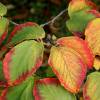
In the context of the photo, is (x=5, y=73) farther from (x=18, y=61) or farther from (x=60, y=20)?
(x=60, y=20)

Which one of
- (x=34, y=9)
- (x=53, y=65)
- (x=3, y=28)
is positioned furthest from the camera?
(x=34, y=9)

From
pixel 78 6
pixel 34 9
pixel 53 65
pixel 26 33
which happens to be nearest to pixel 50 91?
pixel 53 65

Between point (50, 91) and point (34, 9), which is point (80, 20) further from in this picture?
point (34, 9)

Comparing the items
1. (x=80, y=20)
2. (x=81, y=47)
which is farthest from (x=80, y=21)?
(x=81, y=47)

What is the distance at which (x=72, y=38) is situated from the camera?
93 cm

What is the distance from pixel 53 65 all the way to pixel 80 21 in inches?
7.6

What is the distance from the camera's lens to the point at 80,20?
39.8 inches

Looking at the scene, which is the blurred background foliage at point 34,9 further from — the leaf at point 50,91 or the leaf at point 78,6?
the leaf at point 50,91

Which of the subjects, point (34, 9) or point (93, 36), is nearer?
point (93, 36)

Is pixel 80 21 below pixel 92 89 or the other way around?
the other way around

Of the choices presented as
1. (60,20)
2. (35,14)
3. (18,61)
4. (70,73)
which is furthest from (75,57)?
(35,14)

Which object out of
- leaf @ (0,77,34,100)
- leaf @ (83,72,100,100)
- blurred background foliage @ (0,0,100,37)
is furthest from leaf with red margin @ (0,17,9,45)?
blurred background foliage @ (0,0,100,37)

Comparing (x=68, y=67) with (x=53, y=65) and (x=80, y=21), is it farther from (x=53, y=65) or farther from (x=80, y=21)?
(x=80, y=21)

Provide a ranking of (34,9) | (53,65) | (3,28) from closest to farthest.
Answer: (53,65) < (3,28) < (34,9)
